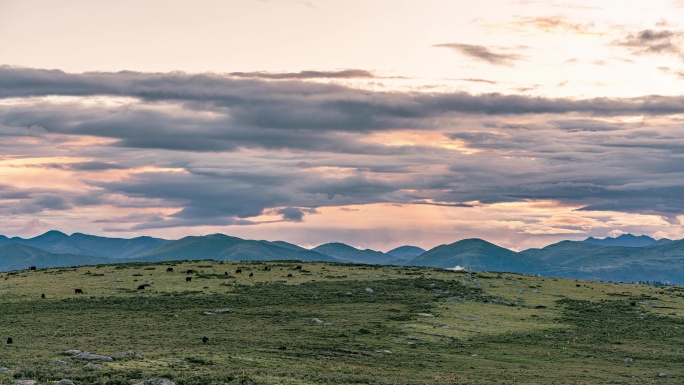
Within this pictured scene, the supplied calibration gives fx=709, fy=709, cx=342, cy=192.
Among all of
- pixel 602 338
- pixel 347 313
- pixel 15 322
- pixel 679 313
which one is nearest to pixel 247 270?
pixel 347 313

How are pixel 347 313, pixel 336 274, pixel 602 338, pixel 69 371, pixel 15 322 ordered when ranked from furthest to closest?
pixel 336 274 → pixel 347 313 → pixel 602 338 → pixel 15 322 → pixel 69 371

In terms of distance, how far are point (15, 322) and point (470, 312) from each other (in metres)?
51.6

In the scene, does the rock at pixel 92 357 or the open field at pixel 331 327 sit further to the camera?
the open field at pixel 331 327

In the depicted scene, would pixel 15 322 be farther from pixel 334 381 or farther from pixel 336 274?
pixel 336 274

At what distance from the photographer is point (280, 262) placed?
128250 millimetres

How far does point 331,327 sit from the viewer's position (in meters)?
74.6

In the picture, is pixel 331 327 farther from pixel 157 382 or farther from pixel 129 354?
pixel 157 382

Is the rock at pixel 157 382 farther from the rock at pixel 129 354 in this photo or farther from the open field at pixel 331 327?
the rock at pixel 129 354

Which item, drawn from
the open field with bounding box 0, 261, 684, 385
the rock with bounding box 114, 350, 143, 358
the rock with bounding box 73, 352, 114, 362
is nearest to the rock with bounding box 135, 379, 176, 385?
the open field with bounding box 0, 261, 684, 385

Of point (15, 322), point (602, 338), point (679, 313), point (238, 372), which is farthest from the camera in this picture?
point (679, 313)

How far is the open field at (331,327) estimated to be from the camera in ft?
169

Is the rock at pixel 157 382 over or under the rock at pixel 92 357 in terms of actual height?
under

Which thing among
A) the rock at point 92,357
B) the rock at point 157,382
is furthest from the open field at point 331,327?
the rock at point 157,382

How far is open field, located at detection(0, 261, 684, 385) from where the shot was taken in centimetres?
5144
